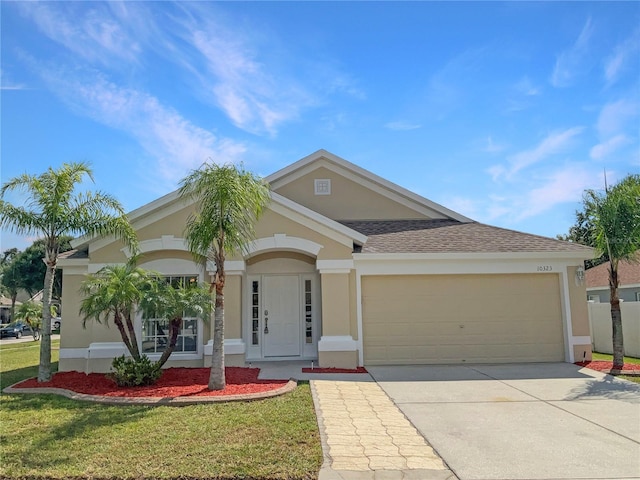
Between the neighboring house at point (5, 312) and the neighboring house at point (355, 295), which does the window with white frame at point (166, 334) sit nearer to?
the neighboring house at point (355, 295)

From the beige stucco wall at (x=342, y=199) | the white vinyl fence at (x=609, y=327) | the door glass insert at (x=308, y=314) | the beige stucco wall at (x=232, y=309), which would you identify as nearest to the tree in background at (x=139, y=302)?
the beige stucco wall at (x=232, y=309)

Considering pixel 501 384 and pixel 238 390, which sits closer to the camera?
pixel 238 390

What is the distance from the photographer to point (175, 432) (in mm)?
6195

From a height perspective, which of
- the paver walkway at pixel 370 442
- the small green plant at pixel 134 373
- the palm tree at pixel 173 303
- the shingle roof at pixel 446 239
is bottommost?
the paver walkway at pixel 370 442

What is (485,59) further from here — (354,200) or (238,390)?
(238,390)

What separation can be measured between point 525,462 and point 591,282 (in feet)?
77.4

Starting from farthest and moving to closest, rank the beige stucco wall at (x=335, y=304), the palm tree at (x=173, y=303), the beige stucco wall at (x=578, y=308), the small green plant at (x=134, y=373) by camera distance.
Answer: the beige stucco wall at (x=578, y=308), the beige stucco wall at (x=335, y=304), the small green plant at (x=134, y=373), the palm tree at (x=173, y=303)

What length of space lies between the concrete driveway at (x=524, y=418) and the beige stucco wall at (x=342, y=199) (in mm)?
5896

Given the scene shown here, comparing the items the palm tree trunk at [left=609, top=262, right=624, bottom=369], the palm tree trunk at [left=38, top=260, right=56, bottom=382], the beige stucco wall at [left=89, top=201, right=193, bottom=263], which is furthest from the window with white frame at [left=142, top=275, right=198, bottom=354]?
the palm tree trunk at [left=609, top=262, right=624, bottom=369]

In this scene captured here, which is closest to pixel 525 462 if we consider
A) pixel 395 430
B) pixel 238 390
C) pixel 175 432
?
pixel 395 430

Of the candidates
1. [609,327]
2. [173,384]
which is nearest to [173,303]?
[173,384]

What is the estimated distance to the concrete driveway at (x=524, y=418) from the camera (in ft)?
17.1

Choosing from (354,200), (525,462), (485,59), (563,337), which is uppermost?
(485,59)

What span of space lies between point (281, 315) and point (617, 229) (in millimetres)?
8958
